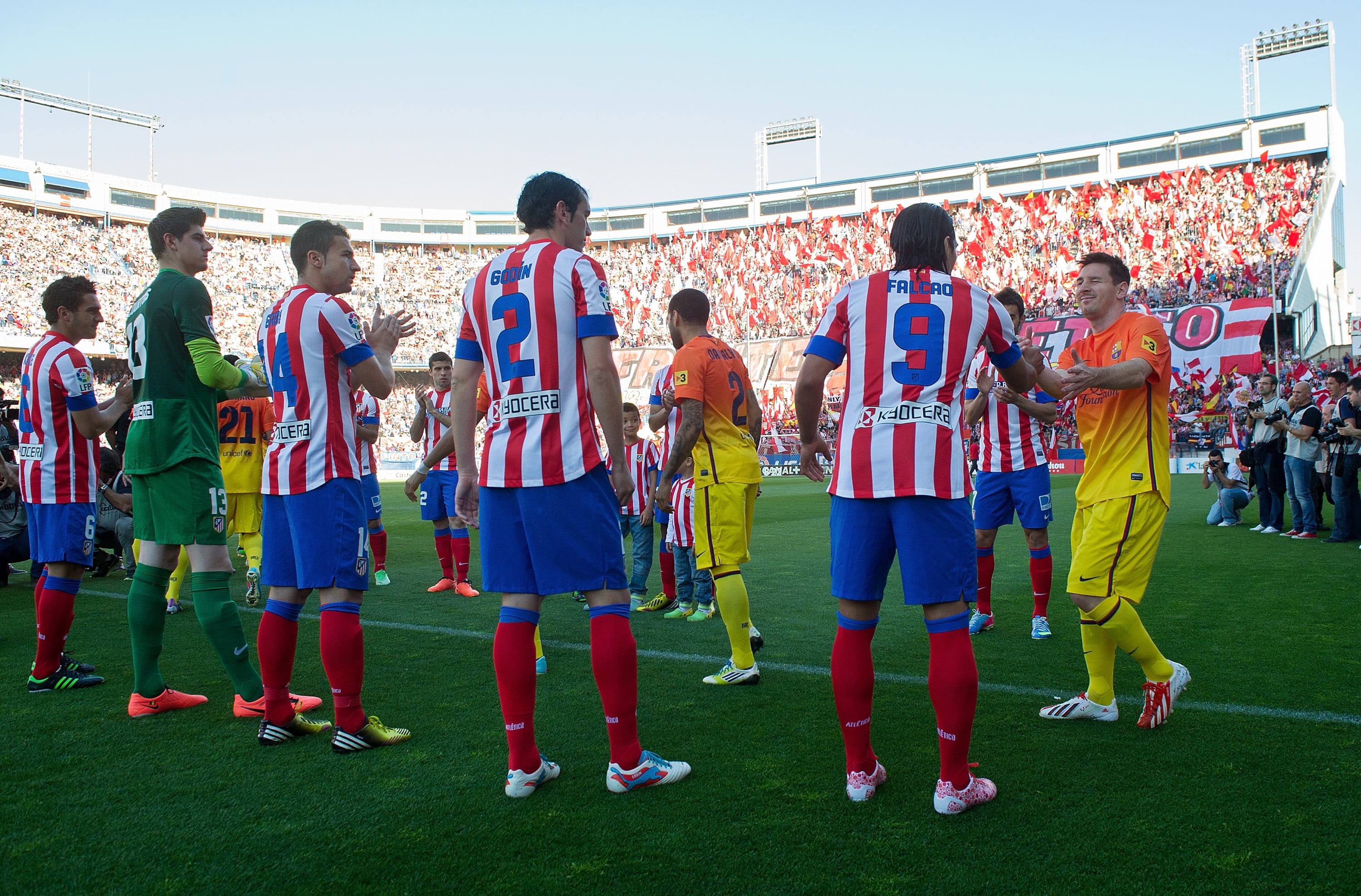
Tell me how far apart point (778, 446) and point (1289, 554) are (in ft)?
80.0

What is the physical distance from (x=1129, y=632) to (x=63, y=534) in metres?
5.23

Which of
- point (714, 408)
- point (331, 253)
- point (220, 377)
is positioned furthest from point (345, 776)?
point (714, 408)

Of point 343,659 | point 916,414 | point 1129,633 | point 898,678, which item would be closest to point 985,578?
point 898,678

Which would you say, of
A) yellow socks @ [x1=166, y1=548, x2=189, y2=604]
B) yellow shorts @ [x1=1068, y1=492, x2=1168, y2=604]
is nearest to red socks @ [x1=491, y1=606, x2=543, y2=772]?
yellow shorts @ [x1=1068, y1=492, x2=1168, y2=604]

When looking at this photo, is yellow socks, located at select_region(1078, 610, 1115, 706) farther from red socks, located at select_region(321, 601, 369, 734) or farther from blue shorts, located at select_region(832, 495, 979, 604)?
red socks, located at select_region(321, 601, 369, 734)

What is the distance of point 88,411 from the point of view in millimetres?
4582

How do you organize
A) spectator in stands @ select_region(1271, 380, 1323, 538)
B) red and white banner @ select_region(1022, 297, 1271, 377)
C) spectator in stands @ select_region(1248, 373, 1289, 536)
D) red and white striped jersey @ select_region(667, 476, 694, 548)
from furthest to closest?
red and white banner @ select_region(1022, 297, 1271, 377)
spectator in stands @ select_region(1248, 373, 1289, 536)
spectator in stands @ select_region(1271, 380, 1323, 538)
red and white striped jersey @ select_region(667, 476, 694, 548)

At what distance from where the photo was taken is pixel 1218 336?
95.8 feet

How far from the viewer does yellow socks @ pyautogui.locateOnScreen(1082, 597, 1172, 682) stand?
11.5 ft

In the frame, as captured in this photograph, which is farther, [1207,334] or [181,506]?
[1207,334]

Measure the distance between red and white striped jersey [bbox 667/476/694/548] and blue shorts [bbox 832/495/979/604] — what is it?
3.19m

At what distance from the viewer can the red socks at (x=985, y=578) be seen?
5723 millimetres

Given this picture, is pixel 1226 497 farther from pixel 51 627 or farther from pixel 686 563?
pixel 51 627

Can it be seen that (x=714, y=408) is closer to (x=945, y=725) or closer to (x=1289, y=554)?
(x=945, y=725)
